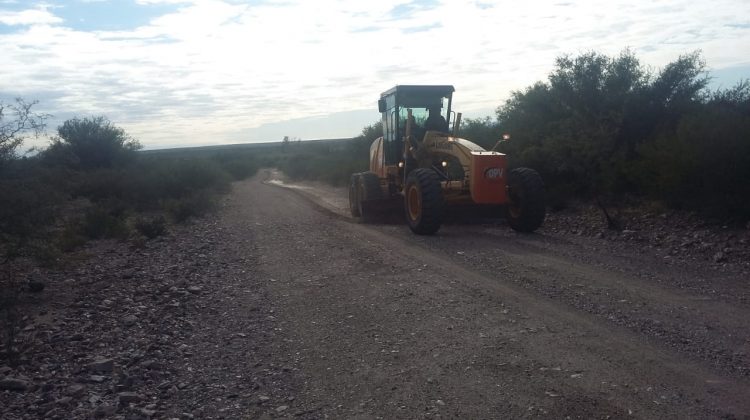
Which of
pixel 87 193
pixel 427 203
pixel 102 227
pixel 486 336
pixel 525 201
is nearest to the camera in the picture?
pixel 486 336

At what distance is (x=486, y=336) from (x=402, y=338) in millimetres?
882

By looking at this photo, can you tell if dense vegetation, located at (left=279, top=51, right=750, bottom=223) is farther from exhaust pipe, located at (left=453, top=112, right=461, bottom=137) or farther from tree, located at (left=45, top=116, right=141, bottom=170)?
tree, located at (left=45, top=116, right=141, bottom=170)

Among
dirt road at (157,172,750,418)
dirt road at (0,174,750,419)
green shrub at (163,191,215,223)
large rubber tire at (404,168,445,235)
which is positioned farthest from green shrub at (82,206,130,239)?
large rubber tire at (404,168,445,235)

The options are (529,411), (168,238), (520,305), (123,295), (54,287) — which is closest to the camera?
(529,411)

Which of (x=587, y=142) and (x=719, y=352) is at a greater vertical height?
(x=587, y=142)

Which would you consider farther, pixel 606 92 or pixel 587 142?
pixel 606 92

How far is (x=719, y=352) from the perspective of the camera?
6582mm

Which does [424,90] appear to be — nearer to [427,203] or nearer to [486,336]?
[427,203]

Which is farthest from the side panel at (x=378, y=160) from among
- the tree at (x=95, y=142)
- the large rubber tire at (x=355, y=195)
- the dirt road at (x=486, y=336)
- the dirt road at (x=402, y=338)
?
the tree at (x=95, y=142)

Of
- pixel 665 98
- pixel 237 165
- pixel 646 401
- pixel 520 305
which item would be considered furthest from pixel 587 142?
pixel 237 165

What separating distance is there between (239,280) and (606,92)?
13090mm

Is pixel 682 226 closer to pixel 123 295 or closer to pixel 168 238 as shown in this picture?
pixel 123 295

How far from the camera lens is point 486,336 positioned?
7.32m

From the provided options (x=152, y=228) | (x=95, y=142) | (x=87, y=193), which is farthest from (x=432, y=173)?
(x=95, y=142)
